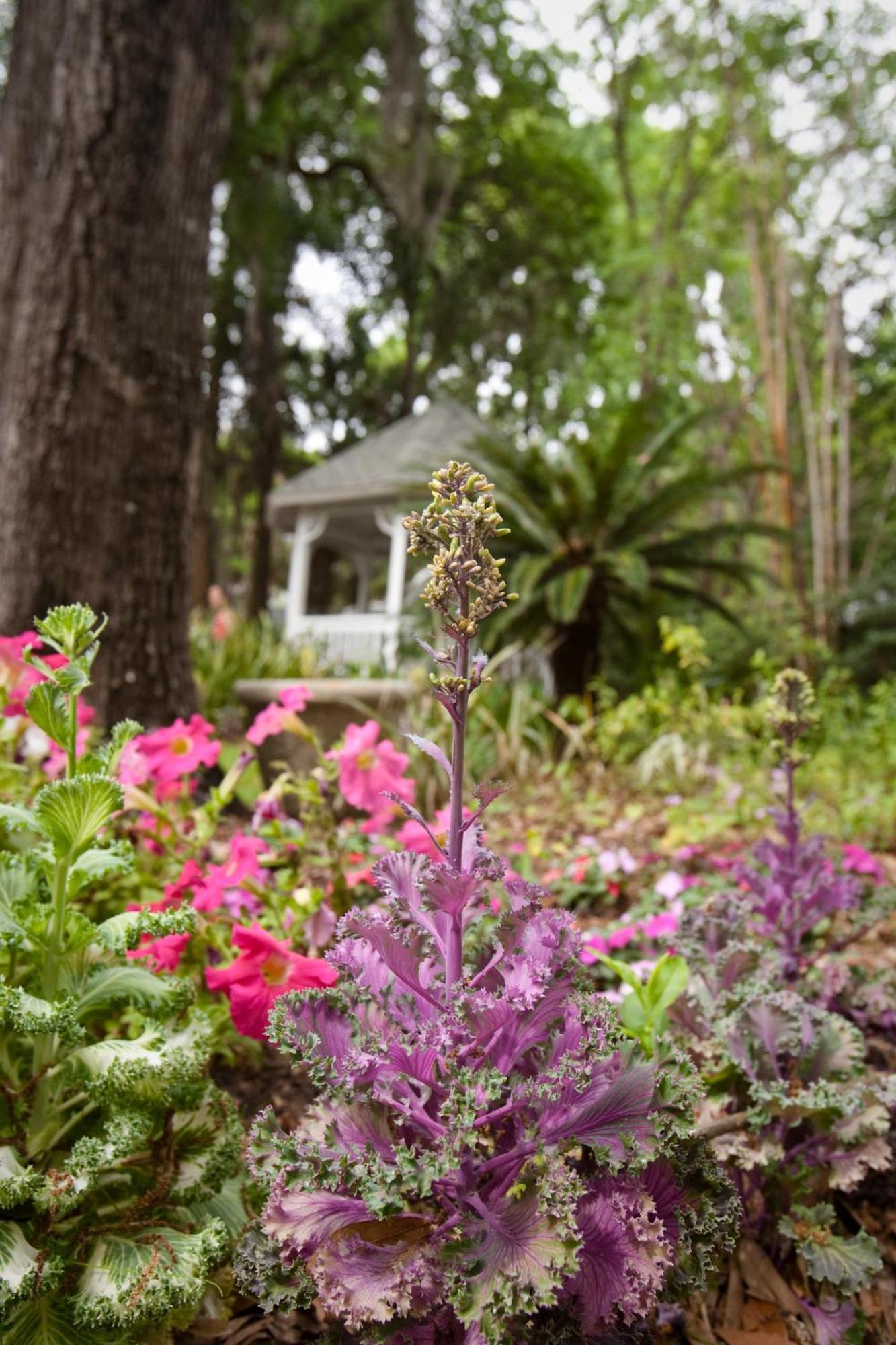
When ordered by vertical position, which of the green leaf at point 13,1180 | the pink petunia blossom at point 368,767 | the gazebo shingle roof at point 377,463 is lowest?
the green leaf at point 13,1180

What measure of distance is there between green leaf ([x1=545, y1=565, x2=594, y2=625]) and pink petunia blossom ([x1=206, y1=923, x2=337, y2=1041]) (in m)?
4.11

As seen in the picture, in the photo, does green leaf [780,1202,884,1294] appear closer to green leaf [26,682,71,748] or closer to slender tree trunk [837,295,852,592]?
Answer: green leaf [26,682,71,748]

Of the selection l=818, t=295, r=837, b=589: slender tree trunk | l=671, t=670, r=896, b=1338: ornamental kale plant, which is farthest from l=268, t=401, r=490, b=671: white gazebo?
l=671, t=670, r=896, b=1338: ornamental kale plant

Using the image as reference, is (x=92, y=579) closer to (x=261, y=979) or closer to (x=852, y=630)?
(x=261, y=979)

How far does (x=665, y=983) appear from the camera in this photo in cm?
125

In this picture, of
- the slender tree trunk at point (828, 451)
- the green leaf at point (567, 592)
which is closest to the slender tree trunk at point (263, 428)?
the slender tree trunk at point (828, 451)

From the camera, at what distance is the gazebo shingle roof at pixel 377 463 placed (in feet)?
36.1

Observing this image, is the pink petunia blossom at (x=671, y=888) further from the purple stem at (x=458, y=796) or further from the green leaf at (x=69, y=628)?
the green leaf at (x=69, y=628)

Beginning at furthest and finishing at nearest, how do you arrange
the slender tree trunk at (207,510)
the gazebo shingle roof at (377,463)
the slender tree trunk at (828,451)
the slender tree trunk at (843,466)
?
1. the slender tree trunk at (207,510)
2. the gazebo shingle roof at (377,463)
3. the slender tree trunk at (843,466)
4. the slender tree trunk at (828,451)

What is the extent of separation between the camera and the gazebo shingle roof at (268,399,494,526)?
1101cm

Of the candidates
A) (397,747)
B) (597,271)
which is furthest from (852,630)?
(597,271)

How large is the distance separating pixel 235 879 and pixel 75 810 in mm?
464

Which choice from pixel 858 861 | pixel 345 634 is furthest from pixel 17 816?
pixel 345 634

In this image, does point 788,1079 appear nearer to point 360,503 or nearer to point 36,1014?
point 36,1014
